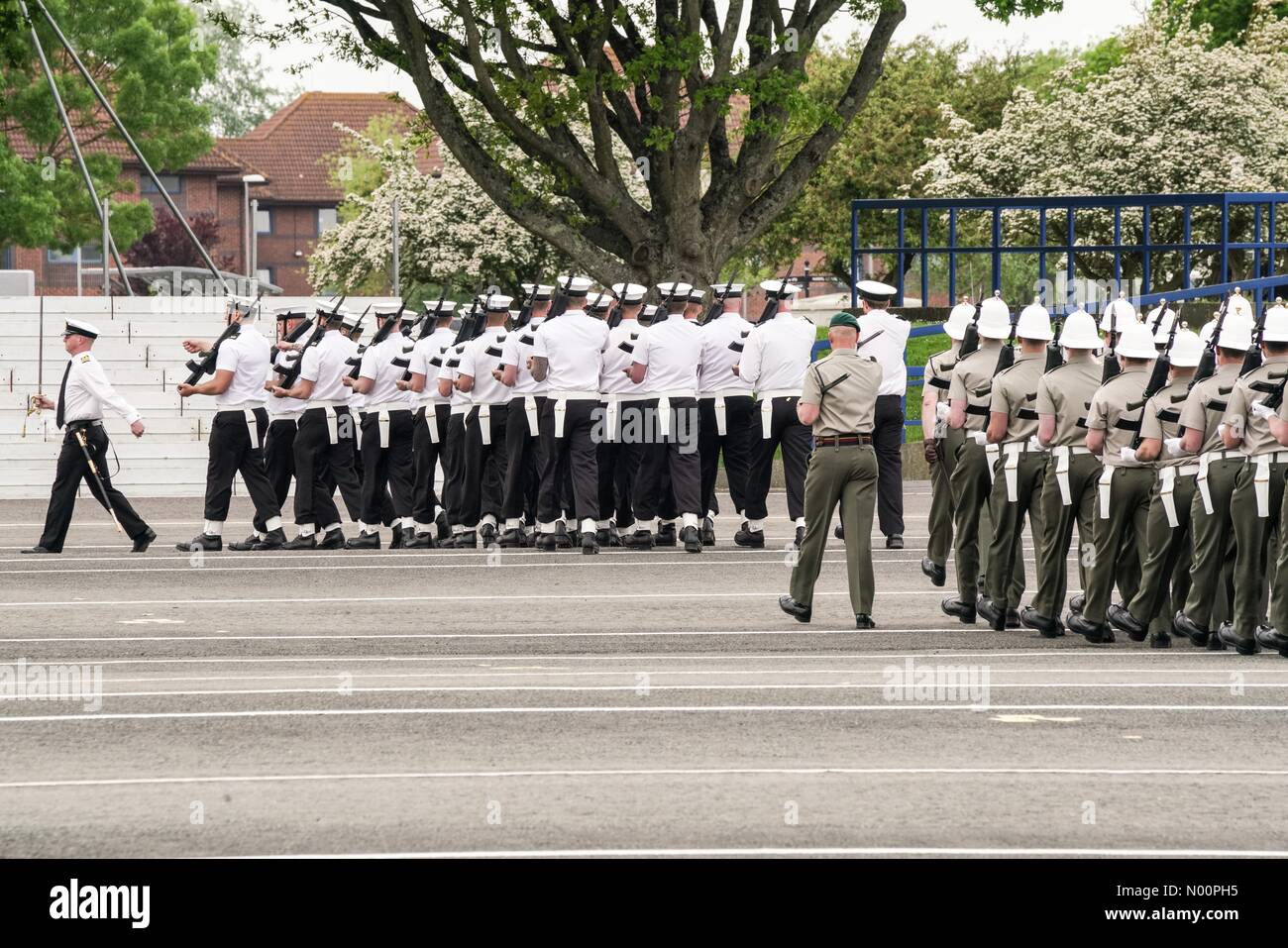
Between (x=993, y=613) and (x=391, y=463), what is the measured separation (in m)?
7.71

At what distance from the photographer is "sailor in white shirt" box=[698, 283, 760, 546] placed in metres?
18.9

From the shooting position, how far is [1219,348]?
12516mm

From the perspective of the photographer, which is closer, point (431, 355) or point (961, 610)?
point (961, 610)

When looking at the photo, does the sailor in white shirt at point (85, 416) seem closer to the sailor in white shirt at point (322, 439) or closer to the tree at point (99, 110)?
the sailor in white shirt at point (322, 439)

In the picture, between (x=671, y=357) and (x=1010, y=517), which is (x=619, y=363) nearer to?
(x=671, y=357)

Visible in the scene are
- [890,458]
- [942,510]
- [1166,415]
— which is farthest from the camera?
[890,458]

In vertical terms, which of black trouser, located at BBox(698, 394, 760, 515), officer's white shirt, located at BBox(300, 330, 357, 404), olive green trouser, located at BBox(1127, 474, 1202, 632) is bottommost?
olive green trouser, located at BBox(1127, 474, 1202, 632)

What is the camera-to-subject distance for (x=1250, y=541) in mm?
12312

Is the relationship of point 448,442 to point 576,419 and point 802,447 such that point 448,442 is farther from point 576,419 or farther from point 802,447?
point 802,447

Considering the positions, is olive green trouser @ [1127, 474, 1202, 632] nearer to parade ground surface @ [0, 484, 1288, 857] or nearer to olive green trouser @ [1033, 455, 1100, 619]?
parade ground surface @ [0, 484, 1288, 857]

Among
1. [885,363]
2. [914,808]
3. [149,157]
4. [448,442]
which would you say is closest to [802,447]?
[885,363]

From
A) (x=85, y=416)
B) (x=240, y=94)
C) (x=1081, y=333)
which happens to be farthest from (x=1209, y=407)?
(x=240, y=94)

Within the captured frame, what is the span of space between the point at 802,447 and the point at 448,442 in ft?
10.9

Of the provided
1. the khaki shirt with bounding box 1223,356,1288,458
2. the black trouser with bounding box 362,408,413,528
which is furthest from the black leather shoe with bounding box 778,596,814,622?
the black trouser with bounding box 362,408,413,528
